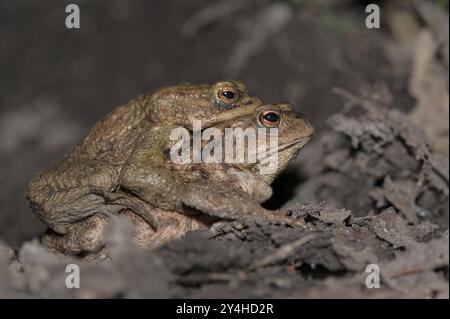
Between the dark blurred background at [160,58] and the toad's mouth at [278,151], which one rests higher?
the dark blurred background at [160,58]

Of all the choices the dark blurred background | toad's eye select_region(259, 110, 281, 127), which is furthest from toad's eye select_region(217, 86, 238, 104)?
the dark blurred background

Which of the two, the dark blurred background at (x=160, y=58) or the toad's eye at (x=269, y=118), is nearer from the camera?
the toad's eye at (x=269, y=118)

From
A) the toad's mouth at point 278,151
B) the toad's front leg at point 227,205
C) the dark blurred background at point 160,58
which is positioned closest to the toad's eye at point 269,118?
the toad's mouth at point 278,151

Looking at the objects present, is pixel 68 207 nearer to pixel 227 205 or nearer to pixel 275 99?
pixel 227 205

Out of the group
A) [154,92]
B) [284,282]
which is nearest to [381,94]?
[154,92]

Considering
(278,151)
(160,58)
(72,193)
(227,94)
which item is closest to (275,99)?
(160,58)

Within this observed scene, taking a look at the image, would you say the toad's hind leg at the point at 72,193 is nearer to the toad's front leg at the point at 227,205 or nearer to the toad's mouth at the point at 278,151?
the toad's front leg at the point at 227,205

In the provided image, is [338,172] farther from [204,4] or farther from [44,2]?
[44,2]
